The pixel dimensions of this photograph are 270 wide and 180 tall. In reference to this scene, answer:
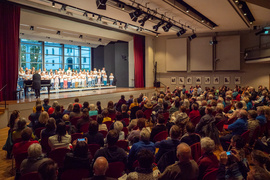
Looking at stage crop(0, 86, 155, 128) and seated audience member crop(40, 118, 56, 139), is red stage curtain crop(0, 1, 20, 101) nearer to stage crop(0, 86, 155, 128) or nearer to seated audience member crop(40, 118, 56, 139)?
stage crop(0, 86, 155, 128)

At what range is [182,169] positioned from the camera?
2.38 meters

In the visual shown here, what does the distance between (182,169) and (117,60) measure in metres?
17.0

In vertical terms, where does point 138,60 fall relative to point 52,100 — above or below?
above

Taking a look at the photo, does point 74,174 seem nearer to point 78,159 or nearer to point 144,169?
point 78,159

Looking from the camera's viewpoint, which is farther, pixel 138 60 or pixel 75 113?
pixel 138 60

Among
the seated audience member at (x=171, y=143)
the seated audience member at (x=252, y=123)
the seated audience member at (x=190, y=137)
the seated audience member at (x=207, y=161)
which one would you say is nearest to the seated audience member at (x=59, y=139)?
the seated audience member at (x=171, y=143)

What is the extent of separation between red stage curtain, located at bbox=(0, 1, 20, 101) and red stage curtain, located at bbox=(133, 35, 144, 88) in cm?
936

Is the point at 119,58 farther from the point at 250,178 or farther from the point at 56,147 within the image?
the point at 250,178

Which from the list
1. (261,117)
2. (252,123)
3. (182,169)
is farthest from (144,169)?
(261,117)

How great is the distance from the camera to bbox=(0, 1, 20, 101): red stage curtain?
941 cm

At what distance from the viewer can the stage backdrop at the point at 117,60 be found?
1864cm

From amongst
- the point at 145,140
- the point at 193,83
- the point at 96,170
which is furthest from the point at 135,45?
the point at 96,170

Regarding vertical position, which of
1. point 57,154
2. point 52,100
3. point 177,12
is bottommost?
point 57,154

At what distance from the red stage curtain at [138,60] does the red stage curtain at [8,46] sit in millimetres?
9357
